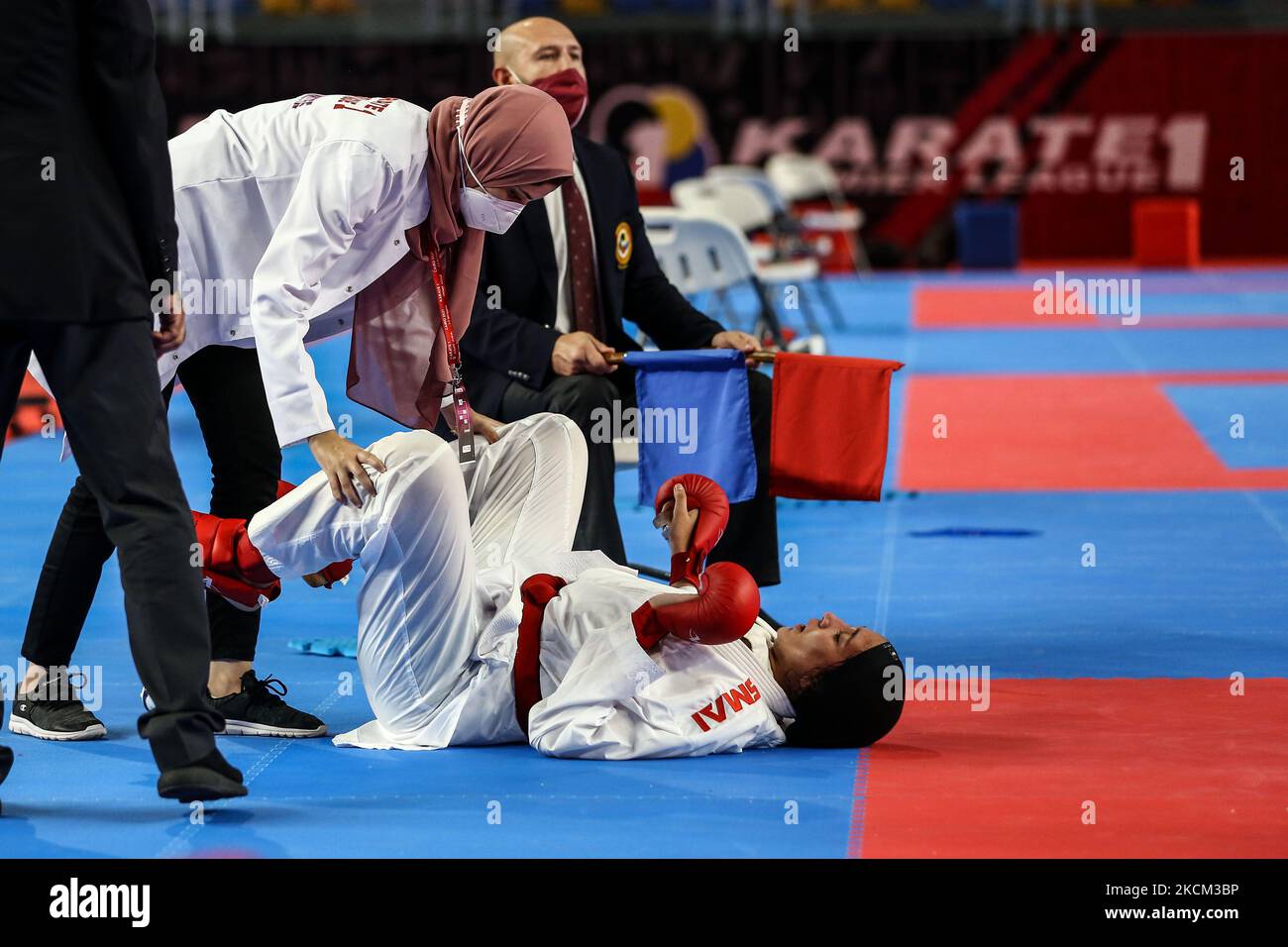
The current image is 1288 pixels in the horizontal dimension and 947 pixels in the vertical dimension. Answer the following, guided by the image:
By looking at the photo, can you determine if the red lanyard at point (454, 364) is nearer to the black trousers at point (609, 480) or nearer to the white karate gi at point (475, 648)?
the white karate gi at point (475, 648)

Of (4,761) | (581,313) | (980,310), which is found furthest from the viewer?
(980,310)

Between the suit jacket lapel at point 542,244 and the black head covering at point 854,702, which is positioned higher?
the suit jacket lapel at point 542,244

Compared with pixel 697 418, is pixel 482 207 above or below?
above

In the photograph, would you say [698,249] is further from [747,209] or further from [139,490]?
[139,490]

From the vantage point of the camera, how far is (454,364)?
14.4 feet

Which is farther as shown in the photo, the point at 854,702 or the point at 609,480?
the point at 609,480

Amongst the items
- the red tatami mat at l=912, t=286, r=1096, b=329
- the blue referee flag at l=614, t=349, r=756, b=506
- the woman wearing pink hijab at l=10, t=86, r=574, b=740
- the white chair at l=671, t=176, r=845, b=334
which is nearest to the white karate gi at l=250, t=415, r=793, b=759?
the woman wearing pink hijab at l=10, t=86, r=574, b=740

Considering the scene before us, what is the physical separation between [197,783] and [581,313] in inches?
97.8

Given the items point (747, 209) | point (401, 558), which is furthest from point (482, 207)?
point (747, 209)

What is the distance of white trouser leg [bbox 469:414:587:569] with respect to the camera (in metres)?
4.65

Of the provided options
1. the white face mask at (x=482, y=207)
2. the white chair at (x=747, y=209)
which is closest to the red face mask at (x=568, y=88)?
the white face mask at (x=482, y=207)

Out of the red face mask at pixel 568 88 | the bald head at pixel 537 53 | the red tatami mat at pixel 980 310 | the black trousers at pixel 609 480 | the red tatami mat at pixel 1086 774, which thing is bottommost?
the red tatami mat at pixel 980 310

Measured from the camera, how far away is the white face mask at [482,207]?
4.14 meters

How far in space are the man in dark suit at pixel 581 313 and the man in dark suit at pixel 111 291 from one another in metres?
1.85
